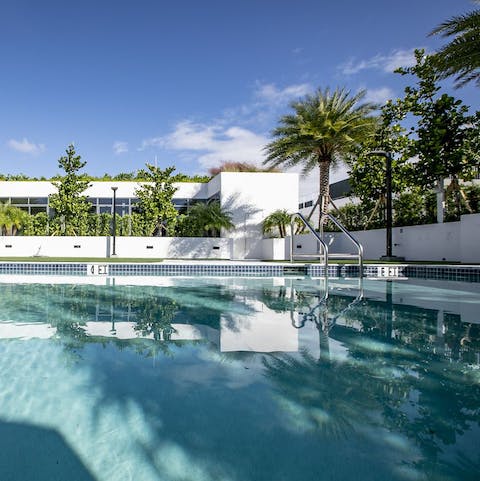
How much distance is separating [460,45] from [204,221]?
14.3 metres

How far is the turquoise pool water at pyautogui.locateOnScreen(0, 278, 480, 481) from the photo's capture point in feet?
6.17

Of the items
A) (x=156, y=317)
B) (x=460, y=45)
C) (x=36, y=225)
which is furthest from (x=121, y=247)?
(x=460, y=45)

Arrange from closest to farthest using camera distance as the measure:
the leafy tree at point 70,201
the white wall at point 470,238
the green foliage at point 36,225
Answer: the white wall at point 470,238
the leafy tree at point 70,201
the green foliage at point 36,225

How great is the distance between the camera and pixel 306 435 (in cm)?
218

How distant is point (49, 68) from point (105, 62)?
10.2 feet

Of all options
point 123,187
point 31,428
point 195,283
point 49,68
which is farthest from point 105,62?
point 31,428

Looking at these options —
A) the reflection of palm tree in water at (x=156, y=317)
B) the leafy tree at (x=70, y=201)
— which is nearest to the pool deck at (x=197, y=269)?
the reflection of palm tree in water at (x=156, y=317)

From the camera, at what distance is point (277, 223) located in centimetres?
2100

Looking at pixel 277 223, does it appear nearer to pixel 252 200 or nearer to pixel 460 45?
pixel 252 200

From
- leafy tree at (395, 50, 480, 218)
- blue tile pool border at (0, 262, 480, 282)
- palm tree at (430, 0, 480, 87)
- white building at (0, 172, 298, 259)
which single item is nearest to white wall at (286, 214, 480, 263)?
leafy tree at (395, 50, 480, 218)

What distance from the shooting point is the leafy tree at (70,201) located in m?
21.3

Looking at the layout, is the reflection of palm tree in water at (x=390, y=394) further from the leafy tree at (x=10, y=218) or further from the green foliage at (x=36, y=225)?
the leafy tree at (x=10, y=218)

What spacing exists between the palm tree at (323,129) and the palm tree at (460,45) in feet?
19.3

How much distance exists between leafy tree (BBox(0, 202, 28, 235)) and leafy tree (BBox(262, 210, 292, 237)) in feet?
47.5
